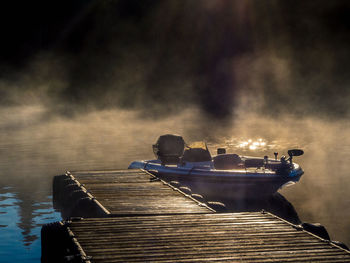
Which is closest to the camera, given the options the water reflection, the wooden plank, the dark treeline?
the wooden plank

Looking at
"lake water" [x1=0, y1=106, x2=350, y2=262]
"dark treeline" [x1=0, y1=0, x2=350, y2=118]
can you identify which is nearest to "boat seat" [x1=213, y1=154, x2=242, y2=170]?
"lake water" [x1=0, y1=106, x2=350, y2=262]

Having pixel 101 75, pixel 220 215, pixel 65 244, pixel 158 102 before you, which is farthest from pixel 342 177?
pixel 101 75

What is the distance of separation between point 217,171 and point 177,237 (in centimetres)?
1129

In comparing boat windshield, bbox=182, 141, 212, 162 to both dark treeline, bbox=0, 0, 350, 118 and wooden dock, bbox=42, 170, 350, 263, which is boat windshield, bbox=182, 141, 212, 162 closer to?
wooden dock, bbox=42, 170, 350, 263

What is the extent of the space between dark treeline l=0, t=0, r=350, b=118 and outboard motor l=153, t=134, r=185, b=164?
104 metres

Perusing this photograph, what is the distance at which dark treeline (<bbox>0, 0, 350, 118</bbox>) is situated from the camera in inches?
5285

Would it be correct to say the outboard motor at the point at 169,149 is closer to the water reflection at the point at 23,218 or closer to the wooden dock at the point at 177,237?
the water reflection at the point at 23,218

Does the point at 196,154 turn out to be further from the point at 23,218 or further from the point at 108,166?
the point at 108,166

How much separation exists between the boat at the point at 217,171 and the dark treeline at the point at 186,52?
10411 cm

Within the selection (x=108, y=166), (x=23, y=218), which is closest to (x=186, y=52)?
(x=108, y=166)

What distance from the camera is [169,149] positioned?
80.6ft

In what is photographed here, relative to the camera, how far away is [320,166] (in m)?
40.4

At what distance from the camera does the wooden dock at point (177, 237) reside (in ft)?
33.6

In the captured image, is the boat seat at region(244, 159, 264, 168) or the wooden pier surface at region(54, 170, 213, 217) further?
the boat seat at region(244, 159, 264, 168)
